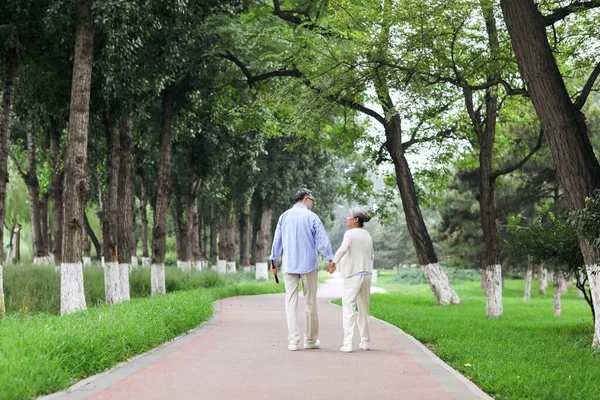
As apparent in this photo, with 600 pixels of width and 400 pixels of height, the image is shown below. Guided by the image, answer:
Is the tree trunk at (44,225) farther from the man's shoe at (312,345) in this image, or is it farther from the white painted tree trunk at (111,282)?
the man's shoe at (312,345)

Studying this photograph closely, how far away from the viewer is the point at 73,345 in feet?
25.6

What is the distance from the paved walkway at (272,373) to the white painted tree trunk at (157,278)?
996cm

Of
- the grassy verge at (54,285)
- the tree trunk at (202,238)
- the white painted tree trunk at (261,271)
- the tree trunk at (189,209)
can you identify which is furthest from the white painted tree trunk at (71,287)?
the tree trunk at (202,238)

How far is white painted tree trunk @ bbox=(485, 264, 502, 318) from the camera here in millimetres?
18984

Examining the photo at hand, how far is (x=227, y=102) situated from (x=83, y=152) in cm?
1245

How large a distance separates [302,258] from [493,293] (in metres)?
9.70

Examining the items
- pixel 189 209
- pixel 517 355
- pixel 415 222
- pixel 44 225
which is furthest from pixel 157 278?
pixel 44 225

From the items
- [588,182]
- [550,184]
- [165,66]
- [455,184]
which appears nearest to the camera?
[588,182]

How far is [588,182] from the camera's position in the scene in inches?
411

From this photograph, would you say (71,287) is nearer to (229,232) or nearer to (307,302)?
(307,302)

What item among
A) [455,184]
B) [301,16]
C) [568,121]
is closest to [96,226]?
[455,184]

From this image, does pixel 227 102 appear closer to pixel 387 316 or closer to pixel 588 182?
pixel 387 316

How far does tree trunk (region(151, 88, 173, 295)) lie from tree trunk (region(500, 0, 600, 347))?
1361cm

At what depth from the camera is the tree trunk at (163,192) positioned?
22.0 m
